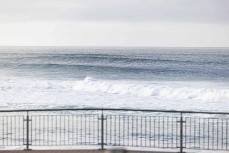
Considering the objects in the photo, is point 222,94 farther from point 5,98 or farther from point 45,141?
point 45,141

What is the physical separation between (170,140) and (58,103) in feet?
47.7

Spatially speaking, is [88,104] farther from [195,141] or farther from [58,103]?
[195,141]

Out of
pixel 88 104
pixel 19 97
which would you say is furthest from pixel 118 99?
pixel 19 97

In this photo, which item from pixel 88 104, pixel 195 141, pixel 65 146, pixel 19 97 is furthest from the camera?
pixel 19 97

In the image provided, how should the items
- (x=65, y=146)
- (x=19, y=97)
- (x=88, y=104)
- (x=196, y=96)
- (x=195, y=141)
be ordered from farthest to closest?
1. (x=196, y=96)
2. (x=19, y=97)
3. (x=88, y=104)
4. (x=195, y=141)
5. (x=65, y=146)

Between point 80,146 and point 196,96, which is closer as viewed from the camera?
point 80,146

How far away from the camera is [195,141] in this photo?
58.1 feet

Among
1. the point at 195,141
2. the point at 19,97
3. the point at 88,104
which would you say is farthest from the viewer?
the point at 19,97

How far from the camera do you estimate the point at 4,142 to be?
1658 centimetres

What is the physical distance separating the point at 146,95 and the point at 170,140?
22.1 m

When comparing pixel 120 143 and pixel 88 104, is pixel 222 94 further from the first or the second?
pixel 120 143

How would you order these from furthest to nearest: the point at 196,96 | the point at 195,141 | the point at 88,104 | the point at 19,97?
1. the point at 196,96
2. the point at 19,97
3. the point at 88,104
4. the point at 195,141

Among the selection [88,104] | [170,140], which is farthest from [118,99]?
[170,140]

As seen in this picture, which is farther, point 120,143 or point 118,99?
point 118,99
